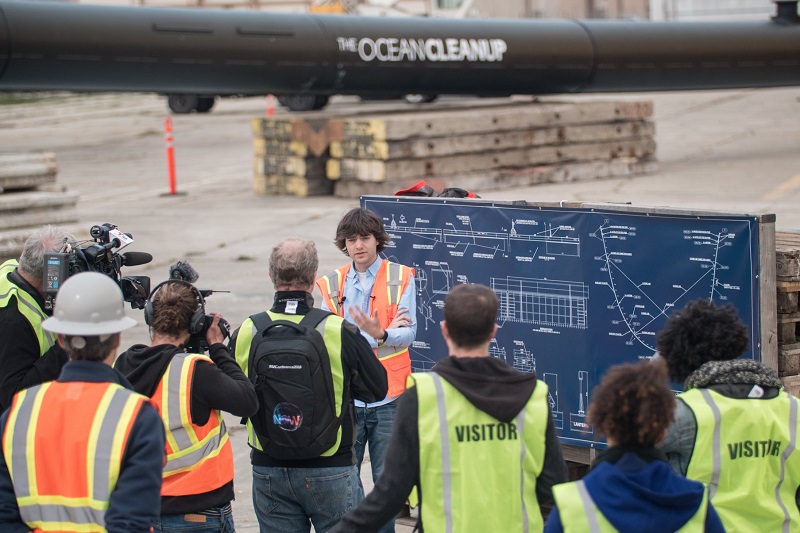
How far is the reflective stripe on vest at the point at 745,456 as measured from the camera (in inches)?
145

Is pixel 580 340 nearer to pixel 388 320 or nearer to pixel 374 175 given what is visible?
pixel 388 320

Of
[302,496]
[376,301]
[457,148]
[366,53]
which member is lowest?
[302,496]

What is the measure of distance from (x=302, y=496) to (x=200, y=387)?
80cm

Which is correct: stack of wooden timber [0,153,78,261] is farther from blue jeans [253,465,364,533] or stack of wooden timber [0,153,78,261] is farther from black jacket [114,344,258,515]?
black jacket [114,344,258,515]

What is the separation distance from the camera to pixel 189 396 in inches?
169

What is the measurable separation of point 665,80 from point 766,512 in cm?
1585

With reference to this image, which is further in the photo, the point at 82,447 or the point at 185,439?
the point at 185,439

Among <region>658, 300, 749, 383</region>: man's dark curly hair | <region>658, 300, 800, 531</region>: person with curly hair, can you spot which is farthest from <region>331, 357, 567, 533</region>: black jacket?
<region>658, 300, 749, 383</region>: man's dark curly hair

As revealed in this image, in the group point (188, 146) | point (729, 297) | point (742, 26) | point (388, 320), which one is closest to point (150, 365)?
point (388, 320)

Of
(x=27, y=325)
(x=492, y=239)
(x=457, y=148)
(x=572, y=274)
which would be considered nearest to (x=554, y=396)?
(x=572, y=274)

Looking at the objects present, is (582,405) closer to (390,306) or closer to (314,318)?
(390,306)

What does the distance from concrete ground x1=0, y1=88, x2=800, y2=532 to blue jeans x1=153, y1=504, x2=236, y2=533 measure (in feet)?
6.54

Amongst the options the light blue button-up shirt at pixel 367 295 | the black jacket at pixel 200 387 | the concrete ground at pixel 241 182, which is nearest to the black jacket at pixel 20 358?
the black jacket at pixel 200 387

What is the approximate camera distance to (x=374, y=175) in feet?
57.8
